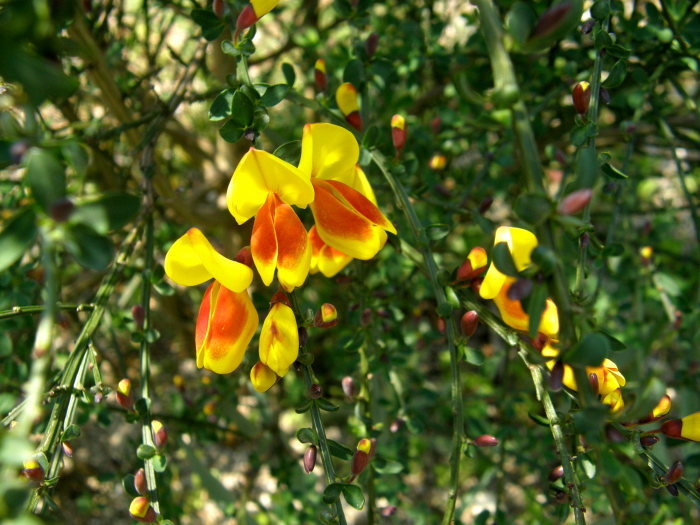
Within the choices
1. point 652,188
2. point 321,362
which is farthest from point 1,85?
point 652,188

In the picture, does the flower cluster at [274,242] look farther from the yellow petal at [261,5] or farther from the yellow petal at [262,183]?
the yellow petal at [261,5]

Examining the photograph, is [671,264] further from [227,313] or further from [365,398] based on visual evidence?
[227,313]

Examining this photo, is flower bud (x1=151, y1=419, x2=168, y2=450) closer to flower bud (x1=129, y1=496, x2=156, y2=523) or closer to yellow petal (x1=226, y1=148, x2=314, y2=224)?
flower bud (x1=129, y1=496, x2=156, y2=523)

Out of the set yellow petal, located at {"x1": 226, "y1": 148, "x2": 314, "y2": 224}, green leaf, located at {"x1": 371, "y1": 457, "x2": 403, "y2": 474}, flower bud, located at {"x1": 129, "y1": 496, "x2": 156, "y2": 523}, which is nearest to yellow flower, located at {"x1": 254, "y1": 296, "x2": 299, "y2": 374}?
yellow petal, located at {"x1": 226, "y1": 148, "x2": 314, "y2": 224}

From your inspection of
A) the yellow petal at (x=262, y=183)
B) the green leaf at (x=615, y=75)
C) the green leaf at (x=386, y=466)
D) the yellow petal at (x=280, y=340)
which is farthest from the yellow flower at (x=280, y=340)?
the green leaf at (x=615, y=75)

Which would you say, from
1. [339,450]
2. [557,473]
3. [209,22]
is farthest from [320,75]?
[557,473]

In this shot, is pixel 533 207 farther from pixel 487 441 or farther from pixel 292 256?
pixel 487 441
